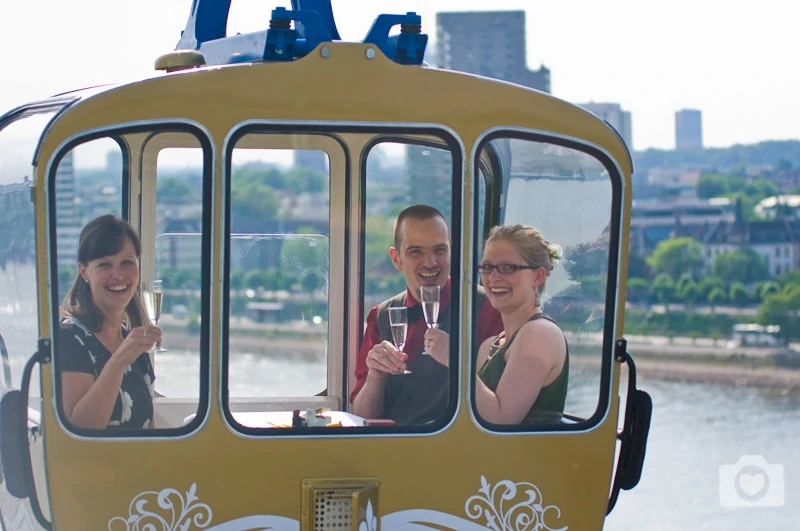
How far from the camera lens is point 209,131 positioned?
492cm

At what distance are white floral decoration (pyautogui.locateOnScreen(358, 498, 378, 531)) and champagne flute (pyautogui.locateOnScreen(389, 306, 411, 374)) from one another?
54cm

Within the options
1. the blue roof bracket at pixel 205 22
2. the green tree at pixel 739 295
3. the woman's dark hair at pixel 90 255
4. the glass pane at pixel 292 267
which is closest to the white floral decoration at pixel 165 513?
the woman's dark hair at pixel 90 255

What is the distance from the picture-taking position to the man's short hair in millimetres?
5238

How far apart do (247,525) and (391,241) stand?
1340 millimetres

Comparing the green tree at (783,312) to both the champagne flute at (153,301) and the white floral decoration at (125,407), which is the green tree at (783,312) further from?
the white floral decoration at (125,407)

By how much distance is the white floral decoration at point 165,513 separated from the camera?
4.89 m

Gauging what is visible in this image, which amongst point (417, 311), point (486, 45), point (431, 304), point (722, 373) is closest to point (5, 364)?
point (417, 311)

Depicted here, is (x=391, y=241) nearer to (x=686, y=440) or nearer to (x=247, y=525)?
(x=247, y=525)

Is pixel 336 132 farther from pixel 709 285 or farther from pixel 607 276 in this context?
pixel 709 285

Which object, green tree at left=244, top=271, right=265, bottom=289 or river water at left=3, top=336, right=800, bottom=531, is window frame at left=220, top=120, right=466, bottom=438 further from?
river water at left=3, top=336, right=800, bottom=531

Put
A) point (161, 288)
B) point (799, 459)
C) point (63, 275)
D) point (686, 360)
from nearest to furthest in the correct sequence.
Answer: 1. point (63, 275)
2. point (161, 288)
3. point (799, 459)
4. point (686, 360)

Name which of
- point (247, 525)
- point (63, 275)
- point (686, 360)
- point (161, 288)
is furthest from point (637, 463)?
point (686, 360)

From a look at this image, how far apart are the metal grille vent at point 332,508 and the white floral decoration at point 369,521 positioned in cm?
5

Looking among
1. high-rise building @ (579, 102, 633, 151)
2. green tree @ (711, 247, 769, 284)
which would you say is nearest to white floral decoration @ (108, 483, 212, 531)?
green tree @ (711, 247, 769, 284)
